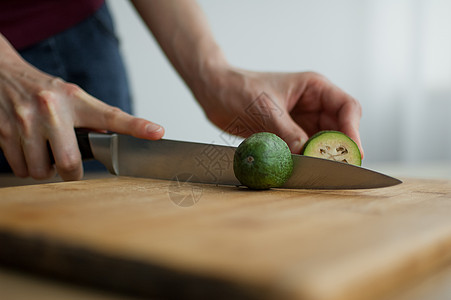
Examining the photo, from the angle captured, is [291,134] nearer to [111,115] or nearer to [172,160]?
[172,160]

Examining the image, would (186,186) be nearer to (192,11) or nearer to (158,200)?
(158,200)

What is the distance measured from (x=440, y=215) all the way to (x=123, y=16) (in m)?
4.47

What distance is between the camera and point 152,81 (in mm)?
5227

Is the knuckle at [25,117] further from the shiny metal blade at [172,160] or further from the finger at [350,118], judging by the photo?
the finger at [350,118]

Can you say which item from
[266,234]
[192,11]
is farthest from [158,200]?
[192,11]

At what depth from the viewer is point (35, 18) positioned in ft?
7.79

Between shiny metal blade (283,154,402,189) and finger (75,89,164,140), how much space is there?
0.53 m

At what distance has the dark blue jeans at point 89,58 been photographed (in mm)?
2445

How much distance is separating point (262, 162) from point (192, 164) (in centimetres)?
37

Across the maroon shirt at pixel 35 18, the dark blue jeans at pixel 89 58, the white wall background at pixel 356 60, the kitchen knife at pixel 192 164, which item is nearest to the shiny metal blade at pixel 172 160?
the kitchen knife at pixel 192 164

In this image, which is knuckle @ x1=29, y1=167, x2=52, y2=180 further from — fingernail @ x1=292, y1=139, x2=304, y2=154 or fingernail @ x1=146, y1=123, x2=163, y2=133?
fingernail @ x1=292, y1=139, x2=304, y2=154

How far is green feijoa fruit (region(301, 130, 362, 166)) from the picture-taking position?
1662 millimetres

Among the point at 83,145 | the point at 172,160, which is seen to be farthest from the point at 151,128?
the point at 83,145

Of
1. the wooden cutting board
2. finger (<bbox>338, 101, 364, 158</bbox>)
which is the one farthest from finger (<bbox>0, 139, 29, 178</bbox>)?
finger (<bbox>338, 101, 364, 158</bbox>)
